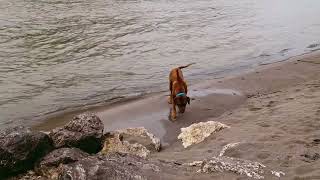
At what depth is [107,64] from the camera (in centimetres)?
1288

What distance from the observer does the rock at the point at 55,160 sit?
4500 mm

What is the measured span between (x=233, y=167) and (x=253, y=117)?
322 centimetres

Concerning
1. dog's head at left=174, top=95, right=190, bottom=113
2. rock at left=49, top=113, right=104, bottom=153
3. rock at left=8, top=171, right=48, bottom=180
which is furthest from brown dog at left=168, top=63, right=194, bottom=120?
rock at left=8, top=171, right=48, bottom=180

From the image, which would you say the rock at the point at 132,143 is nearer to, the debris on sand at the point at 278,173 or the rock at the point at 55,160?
the rock at the point at 55,160

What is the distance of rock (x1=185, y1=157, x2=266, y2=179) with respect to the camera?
417cm

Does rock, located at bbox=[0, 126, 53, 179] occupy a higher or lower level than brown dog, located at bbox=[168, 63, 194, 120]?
higher

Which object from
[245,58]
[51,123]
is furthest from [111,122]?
[245,58]

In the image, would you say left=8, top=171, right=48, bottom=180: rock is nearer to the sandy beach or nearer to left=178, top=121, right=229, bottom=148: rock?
the sandy beach

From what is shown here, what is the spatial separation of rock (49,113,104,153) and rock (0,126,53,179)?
0.39 metres

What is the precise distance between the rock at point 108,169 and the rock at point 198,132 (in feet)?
6.26

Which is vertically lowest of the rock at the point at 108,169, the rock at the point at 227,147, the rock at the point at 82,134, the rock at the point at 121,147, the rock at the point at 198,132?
the rock at the point at 198,132

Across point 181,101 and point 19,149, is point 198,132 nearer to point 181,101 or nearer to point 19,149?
point 181,101

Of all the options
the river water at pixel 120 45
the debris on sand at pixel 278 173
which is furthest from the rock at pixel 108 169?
the river water at pixel 120 45

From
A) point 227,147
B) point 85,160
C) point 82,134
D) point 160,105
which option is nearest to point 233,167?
point 227,147
